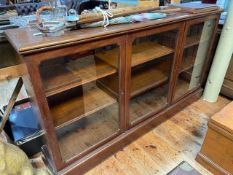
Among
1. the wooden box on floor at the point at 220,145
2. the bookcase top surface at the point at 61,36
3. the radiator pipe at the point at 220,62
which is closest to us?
the bookcase top surface at the point at 61,36

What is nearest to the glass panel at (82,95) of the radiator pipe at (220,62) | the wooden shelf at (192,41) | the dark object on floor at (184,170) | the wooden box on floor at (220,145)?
the dark object on floor at (184,170)

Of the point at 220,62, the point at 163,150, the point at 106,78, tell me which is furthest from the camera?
the point at 220,62

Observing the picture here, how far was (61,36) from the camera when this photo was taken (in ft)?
2.97

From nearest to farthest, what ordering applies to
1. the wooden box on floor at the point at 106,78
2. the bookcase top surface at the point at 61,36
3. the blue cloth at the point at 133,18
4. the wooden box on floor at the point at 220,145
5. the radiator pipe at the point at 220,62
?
the bookcase top surface at the point at 61,36 < the wooden box on floor at the point at 106,78 < the blue cloth at the point at 133,18 < the wooden box on floor at the point at 220,145 < the radiator pipe at the point at 220,62

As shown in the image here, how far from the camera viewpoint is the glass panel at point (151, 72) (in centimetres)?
145

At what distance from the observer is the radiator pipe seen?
1.69 metres

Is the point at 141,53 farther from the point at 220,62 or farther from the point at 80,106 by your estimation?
the point at 220,62

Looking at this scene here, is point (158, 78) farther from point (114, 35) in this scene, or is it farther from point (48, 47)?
point (48, 47)

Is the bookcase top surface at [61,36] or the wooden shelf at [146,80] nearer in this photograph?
the bookcase top surface at [61,36]

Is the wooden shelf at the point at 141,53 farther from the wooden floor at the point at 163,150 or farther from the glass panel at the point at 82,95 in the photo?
the wooden floor at the point at 163,150

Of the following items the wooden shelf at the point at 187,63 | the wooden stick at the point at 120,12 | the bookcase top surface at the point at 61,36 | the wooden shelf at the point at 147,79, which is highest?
the wooden stick at the point at 120,12

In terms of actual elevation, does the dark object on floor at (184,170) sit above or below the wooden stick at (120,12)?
below

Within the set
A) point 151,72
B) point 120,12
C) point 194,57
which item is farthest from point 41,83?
point 194,57

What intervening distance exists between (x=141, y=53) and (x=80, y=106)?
63 cm
